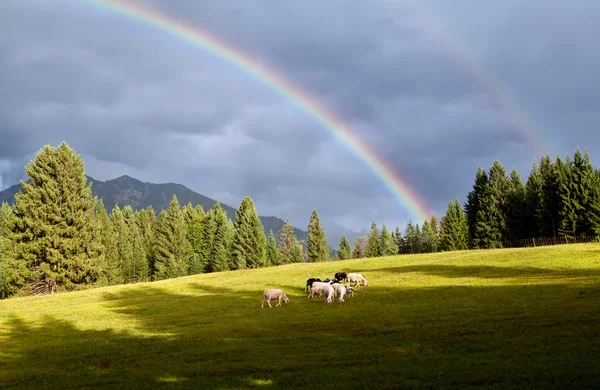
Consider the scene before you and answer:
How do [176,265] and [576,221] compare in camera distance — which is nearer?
[576,221]

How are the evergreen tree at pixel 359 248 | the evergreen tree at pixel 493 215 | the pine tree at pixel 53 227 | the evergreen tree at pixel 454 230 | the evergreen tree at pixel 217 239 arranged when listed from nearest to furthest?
the pine tree at pixel 53 227, the evergreen tree at pixel 493 215, the evergreen tree at pixel 217 239, the evergreen tree at pixel 454 230, the evergreen tree at pixel 359 248

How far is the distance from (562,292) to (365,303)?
40.1ft

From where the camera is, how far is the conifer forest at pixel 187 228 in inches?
2443

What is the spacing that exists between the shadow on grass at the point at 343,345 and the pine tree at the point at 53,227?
32.6m

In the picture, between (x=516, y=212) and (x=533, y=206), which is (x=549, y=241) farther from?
(x=516, y=212)

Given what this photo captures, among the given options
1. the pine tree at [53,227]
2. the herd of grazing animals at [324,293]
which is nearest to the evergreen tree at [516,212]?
the herd of grazing animals at [324,293]

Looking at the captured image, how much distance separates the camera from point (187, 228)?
5182 inches

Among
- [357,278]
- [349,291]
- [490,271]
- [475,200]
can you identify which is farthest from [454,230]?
[349,291]

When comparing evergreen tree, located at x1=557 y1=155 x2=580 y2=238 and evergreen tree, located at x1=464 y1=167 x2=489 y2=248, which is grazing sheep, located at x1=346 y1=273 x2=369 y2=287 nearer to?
evergreen tree, located at x1=557 y1=155 x2=580 y2=238

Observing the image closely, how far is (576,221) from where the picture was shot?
3438 inches

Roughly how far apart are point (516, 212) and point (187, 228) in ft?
291

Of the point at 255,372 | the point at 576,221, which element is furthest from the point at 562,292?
the point at 576,221

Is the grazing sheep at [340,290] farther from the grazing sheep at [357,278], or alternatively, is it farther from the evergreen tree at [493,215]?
the evergreen tree at [493,215]

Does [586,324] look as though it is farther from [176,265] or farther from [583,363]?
[176,265]
